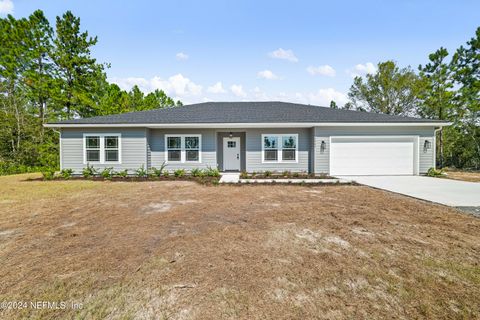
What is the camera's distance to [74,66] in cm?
1833

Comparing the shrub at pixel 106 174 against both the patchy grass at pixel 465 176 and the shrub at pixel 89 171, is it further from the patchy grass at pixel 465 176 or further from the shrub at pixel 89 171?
the patchy grass at pixel 465 176

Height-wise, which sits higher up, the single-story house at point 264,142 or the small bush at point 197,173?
the single-story house at point 264,142

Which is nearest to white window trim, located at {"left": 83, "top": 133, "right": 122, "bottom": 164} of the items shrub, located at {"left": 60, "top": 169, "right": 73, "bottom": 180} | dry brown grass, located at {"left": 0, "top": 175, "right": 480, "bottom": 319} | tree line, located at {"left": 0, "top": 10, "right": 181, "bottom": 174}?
shrub, located at {"left": 60, "top": 169, "right": 73, "bottom": 180}

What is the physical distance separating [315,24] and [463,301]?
13.9m

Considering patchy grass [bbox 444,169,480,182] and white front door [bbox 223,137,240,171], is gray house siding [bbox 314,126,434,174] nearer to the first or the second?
patchy grass [bbox 444,169,480,182]

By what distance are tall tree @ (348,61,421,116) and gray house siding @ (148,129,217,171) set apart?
25.9m

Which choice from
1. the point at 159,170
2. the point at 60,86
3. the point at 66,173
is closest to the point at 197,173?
the point at 159,170

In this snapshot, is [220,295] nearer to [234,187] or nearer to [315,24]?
[234,187]

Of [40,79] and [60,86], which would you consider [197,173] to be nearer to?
[60,86]

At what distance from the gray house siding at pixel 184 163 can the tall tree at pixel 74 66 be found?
11092 mm

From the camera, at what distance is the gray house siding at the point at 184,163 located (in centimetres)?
1210

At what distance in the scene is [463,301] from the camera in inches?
83.0

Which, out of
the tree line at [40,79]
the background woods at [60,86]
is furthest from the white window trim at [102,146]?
the tree line at [40,79]

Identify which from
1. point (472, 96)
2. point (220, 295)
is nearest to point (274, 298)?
point (220, 295)
